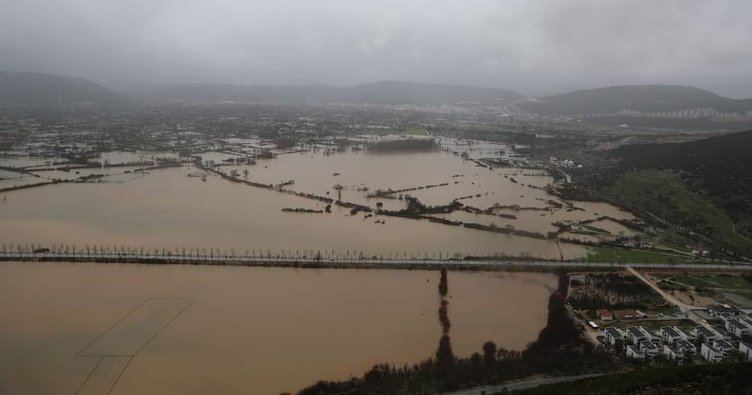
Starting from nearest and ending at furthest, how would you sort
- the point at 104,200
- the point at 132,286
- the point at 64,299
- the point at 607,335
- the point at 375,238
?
the point at 607,335, the point at 64,299, the point at 132,286, the point at 375,238, the point at 104,200

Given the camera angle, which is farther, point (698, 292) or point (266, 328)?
point (698, 292)

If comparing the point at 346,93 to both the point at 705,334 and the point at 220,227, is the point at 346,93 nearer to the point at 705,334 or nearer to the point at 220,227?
the point at 220,227

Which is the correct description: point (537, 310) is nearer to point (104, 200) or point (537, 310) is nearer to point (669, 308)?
point (669, 308)

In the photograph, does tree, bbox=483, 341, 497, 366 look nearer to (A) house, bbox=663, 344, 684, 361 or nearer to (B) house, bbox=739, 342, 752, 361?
(A) house, bbox=663, 344, 684, 361

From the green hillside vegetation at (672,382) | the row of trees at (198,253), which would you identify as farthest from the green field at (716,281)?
the row of trees at (198,253)

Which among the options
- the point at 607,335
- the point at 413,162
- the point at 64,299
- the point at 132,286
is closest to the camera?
the point at 607,335

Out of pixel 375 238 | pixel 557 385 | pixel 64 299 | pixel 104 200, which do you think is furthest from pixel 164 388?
pixel 104 200

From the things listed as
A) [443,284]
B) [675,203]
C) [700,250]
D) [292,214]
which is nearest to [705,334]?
[443,284]
